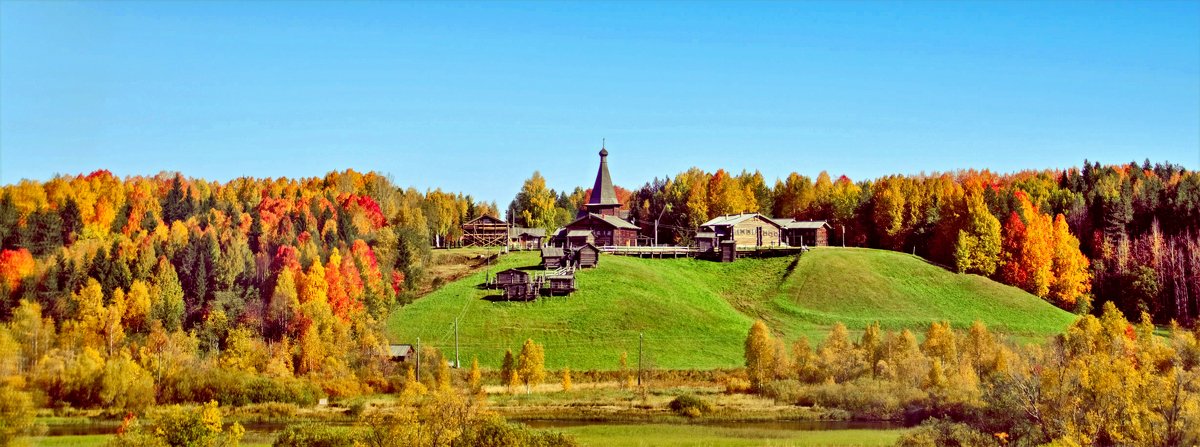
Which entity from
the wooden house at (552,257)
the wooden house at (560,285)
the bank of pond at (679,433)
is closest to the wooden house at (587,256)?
the wooden house at (552,257)

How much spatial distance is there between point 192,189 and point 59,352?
2591 inches

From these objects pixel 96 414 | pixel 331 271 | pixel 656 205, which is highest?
pixel 656 205

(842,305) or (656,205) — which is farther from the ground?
(656,205)

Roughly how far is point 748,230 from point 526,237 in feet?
75.4

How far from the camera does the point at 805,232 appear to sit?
113500 millimetres

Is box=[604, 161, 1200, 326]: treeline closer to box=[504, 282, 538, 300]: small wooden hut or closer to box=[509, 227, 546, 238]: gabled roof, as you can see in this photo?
box=[509, 227, 546, 238]: gabled roof

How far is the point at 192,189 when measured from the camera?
13225cm

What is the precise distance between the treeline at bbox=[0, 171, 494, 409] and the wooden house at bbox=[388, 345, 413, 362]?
730mm

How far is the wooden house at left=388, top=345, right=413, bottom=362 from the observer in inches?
2871

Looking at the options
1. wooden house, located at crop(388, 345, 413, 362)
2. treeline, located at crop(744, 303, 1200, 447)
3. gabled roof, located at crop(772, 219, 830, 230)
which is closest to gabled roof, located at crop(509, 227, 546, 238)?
gabled roof, located at crop(772, 219, 830, 230)

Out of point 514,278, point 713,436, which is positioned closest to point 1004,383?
point 713,436

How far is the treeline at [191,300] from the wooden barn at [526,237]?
34.7 feet

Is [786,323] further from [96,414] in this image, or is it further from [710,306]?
[96,414]

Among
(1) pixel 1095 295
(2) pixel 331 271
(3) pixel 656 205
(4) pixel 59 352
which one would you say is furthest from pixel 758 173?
(4) pixel 59 352
